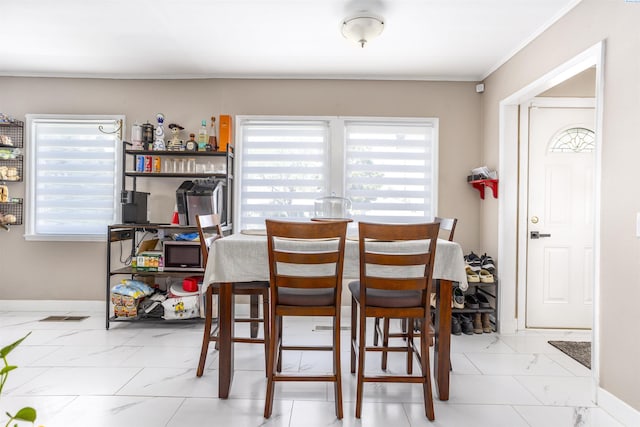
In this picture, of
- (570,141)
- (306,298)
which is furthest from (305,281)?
(570,141)

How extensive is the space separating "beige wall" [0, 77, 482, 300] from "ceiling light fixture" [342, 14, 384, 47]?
3.94ft

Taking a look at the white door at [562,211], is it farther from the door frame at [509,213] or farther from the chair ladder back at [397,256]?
the chair ladder back at [397,256]

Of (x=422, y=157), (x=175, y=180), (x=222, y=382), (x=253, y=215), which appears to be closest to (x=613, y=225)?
(x=422, y=157)

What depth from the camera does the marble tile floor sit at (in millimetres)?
2072

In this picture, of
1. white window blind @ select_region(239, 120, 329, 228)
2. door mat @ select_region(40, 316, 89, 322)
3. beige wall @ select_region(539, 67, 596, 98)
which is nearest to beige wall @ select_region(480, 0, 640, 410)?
beige wall @ select_region(539, 67, 596, 98)

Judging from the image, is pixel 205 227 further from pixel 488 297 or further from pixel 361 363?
pixel 488 297

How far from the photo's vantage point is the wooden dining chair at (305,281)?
6.41 feet

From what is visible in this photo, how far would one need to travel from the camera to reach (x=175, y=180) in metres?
3.97

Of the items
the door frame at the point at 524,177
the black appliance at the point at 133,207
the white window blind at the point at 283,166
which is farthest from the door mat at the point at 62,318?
the door frame at the point at 524,177

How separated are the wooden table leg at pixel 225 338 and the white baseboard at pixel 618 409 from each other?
2220 millimetres

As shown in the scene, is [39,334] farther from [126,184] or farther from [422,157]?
[422,157]

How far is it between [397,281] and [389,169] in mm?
2153

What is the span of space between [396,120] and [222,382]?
299 cm

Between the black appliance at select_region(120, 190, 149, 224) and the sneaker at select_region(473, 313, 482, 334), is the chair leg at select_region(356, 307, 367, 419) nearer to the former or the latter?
the sneaker at select_region(473, 313, 482, 334)
